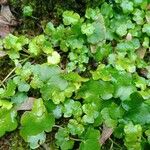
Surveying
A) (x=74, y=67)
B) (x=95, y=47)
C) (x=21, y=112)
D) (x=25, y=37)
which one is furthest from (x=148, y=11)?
(x=21, y=112)

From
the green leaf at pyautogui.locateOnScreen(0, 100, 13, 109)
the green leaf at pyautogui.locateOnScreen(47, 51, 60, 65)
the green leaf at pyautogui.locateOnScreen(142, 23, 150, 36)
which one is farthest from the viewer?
the green leaf at pyautogui.locateOnScreen(142, 23, 150, 36)

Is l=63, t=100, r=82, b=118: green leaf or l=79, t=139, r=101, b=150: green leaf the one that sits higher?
l=63, t=100, r=82, b=118: green leaf

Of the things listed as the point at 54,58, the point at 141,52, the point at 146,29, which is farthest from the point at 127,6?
the point at 54,58

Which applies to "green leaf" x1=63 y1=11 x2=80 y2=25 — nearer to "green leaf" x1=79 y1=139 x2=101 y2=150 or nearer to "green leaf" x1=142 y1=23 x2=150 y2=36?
"green leaf" x1=142 y1=23 x2=150 y2=36

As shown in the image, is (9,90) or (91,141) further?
(9,90)

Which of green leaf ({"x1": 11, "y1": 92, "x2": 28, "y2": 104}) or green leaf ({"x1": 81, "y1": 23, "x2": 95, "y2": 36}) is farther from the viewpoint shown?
green leaf ({"x1": 81, "y1": 23, "x2": 95, "y2": 36})

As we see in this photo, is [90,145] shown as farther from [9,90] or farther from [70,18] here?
[70,18]

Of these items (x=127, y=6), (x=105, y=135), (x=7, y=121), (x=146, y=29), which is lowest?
(x=105, y=135)

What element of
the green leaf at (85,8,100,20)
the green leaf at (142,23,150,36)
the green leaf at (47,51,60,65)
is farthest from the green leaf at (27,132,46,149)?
the green leaf at (142,23,150,36)

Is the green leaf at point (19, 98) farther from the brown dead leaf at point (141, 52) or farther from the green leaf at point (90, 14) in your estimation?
the brown dead leaf at point (141, 52)
